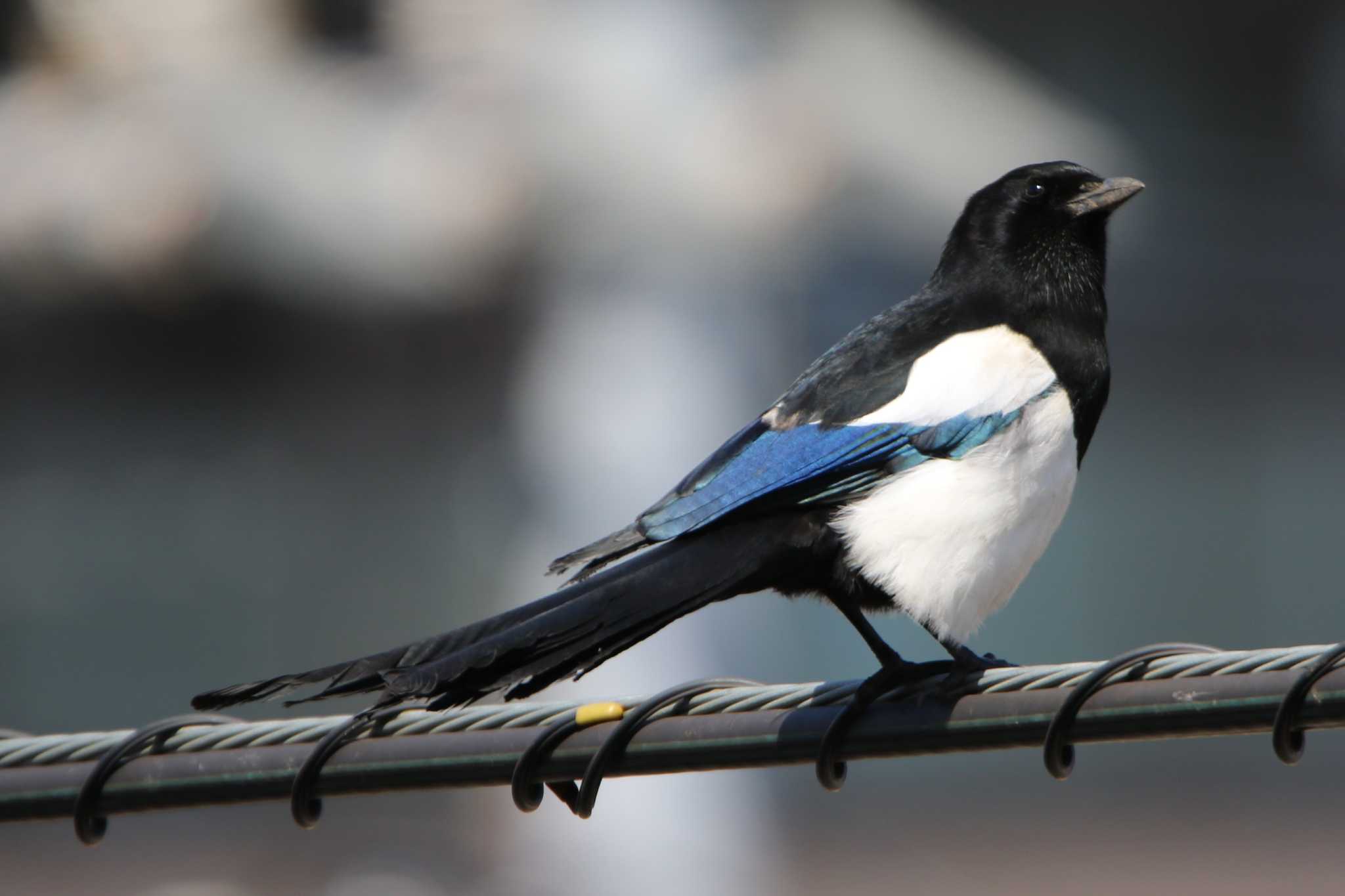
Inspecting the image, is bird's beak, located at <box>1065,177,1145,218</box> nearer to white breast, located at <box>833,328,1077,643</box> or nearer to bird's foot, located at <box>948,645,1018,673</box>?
white breast, located at <box>833,328,1077,643</box>

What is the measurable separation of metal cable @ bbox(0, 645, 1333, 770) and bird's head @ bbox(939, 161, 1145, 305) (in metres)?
1.10

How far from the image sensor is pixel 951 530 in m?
3.01

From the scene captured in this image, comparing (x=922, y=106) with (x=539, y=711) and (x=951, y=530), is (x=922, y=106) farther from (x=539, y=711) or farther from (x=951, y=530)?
(x=539, y=711)

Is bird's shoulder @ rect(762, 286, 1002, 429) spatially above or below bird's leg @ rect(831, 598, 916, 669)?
above

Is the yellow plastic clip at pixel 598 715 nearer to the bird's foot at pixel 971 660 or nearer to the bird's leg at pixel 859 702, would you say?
the bird's leg at pixel 859 702

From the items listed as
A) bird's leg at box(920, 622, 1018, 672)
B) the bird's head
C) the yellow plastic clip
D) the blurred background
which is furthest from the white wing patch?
the blurred background

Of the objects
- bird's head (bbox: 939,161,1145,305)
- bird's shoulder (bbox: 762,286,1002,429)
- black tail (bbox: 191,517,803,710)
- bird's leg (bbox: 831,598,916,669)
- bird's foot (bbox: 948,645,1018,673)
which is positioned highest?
bird's head (bbox: 939,161,1145,305)

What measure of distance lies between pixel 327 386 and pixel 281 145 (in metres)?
1.20

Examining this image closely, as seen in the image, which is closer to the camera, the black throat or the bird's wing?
the bird's wing

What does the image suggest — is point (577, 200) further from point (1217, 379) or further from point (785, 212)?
point (1217, 379)

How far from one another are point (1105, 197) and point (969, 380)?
59cm

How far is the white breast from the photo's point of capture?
2996 millimetres

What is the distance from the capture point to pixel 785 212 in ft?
25.5

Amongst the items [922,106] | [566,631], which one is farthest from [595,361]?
[566,631]
